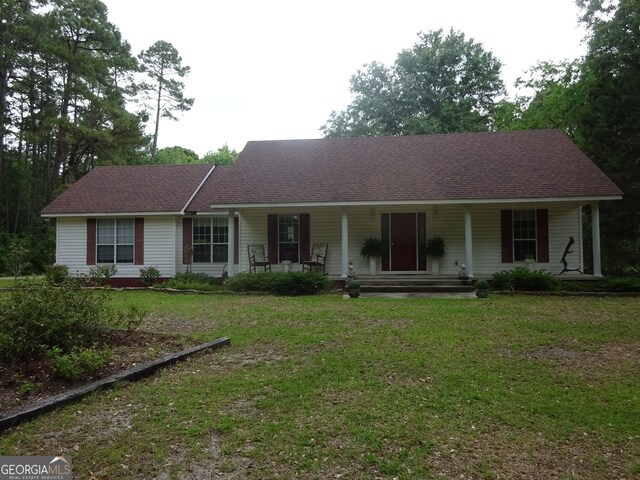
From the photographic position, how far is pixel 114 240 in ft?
52.0

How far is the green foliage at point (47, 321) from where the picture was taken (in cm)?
470

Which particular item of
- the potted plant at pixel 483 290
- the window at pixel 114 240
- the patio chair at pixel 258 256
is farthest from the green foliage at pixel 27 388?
the window at pixel 114 240

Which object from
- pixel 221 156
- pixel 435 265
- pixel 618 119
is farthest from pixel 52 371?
pixel 221 156

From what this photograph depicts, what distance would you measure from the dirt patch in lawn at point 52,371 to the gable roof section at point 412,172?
25.8 feet

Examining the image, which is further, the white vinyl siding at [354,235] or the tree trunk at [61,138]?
the tree trunk at [61,138]

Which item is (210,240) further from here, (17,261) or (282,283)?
(17,261)

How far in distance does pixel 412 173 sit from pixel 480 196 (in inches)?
98.1

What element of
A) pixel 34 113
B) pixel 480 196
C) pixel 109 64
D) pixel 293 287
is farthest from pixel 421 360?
pixel 34 113

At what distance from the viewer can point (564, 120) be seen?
73.5 ft

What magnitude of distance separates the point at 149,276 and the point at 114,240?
7.26 feet

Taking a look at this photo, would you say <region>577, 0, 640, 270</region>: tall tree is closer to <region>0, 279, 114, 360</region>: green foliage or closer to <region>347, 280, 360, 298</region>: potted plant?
<region>347, 280, 360, 298</region>: potted plant

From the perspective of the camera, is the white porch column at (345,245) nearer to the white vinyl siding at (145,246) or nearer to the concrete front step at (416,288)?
the concrete front step at (416,288)

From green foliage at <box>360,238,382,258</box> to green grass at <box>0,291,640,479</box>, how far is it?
701 centimetres

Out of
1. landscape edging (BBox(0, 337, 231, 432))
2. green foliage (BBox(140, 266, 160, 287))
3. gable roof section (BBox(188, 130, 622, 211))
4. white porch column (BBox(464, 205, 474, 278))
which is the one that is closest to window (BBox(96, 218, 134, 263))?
green foliage (BBox(140, 266, 160, 287))
